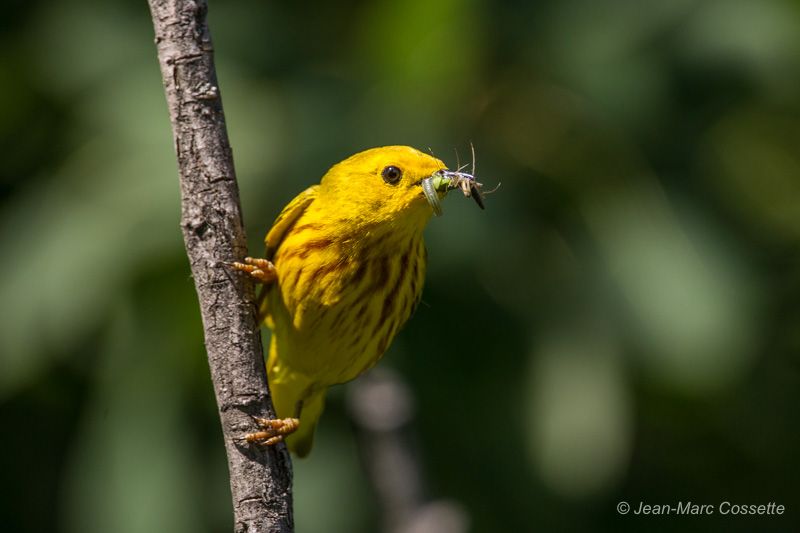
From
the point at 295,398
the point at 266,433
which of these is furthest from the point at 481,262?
the point at 266,433

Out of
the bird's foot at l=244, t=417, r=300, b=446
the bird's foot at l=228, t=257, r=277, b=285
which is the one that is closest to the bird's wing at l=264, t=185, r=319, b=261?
the bird's foot at l=228, t=257, r=277, b=285

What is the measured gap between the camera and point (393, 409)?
134 inches

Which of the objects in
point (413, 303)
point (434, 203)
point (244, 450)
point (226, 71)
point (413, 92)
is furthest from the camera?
point (226, 71)

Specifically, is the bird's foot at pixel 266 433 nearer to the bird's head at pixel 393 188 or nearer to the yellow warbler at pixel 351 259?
the yellow warbler at pixel 351 259

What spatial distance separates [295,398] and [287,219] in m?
0.60

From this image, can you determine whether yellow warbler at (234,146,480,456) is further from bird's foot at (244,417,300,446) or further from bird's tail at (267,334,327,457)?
bird's foot at (244,417,300,446)

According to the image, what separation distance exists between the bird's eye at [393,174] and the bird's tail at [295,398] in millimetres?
652

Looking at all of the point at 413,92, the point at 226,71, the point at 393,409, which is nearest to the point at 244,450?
the point at 393,409

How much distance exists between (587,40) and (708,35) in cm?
58

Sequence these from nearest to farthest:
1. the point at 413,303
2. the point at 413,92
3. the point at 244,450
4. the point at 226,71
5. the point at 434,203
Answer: the point at 244,450, the point at 434,203, the point at 413,303, the point at 413,92, the point at 226,71

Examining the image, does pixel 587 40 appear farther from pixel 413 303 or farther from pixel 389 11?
pixel 413 303

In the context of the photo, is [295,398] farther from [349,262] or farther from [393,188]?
[393,188]

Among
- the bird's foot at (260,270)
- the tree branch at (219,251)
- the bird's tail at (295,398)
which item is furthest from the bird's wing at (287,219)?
the tree branch at (219,251)

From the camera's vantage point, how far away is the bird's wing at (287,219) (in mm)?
3510
